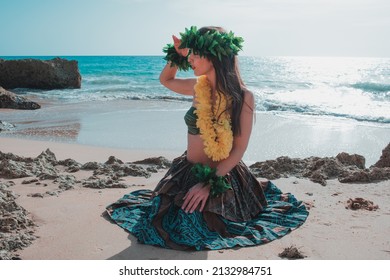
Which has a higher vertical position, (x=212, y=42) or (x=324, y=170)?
(x=212, y=42)

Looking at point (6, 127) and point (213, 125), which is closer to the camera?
point (213, 125)

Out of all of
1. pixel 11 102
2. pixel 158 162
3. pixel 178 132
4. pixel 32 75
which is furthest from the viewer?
pixel 32 75

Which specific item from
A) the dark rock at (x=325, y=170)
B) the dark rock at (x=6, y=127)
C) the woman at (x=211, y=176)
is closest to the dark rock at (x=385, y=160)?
the dark rock at (x=325, y=170)

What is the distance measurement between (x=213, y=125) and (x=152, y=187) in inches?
54.4

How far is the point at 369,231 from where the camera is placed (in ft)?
10.9

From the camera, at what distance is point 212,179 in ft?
10.7

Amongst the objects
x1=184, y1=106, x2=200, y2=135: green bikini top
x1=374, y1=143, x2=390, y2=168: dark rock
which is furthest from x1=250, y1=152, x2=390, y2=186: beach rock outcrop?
x1=184, y1=106, x2=200, y2=135: green bikini top

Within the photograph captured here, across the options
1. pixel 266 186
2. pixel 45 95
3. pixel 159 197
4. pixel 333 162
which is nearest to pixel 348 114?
pixel 333 162

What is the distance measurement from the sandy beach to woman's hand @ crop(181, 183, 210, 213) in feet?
1.14

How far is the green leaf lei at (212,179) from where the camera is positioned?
322 centimetres

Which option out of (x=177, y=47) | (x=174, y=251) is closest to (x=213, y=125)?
(x=177, y=47)

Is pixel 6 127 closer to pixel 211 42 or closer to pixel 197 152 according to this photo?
pixel 197 152

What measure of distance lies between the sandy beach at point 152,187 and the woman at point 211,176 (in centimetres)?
13
